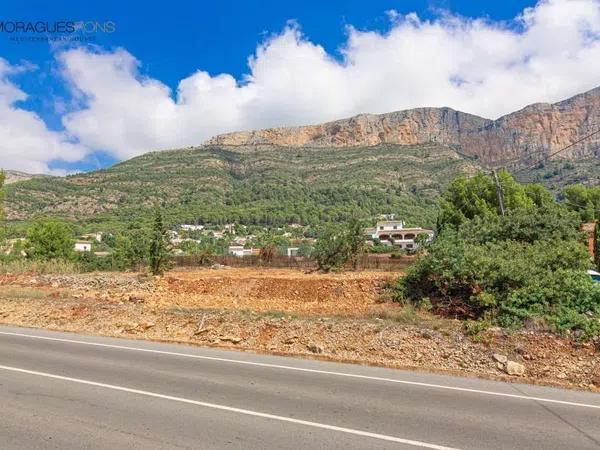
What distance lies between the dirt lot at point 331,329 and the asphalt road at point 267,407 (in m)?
1.09

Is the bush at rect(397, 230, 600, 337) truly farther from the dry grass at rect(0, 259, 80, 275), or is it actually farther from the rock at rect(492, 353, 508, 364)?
the dry grass at rect(0, 259, 80, 275)

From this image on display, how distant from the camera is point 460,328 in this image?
11.3m

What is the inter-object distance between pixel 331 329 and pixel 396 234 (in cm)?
8325

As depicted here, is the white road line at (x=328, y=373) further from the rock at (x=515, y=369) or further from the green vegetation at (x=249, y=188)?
the green vegetation at (x=249, y=188)

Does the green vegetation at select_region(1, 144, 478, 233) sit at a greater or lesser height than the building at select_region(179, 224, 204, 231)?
greater

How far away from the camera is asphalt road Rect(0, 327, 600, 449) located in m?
5.43

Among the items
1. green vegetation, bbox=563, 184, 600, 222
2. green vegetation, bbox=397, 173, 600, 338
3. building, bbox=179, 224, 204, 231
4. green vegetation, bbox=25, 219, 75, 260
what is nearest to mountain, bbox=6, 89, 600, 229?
building, bbox=179, 224, 204, 231

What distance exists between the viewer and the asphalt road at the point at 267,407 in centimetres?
543

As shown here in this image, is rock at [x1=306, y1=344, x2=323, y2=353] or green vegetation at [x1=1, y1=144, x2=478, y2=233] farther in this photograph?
green vegetation at [x1=1, y1=144, x2=478, y2=233]

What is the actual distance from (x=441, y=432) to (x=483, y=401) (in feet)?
5.94

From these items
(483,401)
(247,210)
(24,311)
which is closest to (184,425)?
(483,401)

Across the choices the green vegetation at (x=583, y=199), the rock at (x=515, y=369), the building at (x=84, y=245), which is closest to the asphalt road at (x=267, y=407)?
the rock at (x=515, y=369)

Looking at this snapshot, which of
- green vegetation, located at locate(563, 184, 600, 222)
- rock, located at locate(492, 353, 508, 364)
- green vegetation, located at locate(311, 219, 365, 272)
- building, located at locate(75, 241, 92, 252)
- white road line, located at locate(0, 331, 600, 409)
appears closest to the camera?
white road line, located at locate(0, 331, 600, 409)

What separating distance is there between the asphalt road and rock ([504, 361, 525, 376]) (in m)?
0.85
